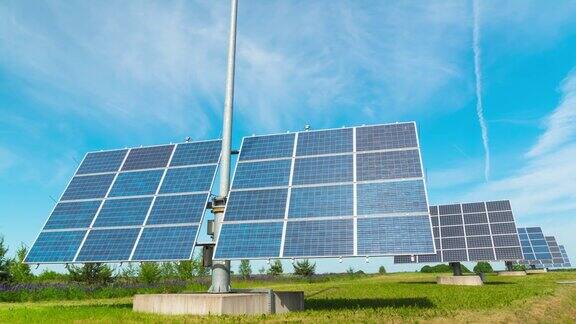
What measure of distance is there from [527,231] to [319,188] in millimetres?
68703

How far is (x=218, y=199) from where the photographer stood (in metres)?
18.8

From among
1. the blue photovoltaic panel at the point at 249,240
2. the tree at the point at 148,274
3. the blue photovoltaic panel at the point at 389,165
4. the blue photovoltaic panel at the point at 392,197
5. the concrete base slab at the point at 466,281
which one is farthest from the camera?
the tree at the point at 148,274

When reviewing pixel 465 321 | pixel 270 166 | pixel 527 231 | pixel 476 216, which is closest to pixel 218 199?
pixel 270 166

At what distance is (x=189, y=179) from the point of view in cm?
1995

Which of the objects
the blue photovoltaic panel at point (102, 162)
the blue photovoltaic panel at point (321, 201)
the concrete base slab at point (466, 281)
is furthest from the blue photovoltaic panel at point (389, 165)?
the concrete base slab at point (466, 281)

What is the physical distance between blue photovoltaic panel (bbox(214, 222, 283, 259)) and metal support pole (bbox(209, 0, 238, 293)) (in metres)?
1.11

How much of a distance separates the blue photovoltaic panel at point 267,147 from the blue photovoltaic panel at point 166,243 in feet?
15.8

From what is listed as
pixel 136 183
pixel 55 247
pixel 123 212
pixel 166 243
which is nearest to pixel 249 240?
pixel 166 243

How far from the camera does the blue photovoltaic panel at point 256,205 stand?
1730 centimetres

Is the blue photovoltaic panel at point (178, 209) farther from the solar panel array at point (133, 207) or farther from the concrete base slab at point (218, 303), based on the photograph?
the concrete base slab at point (218, 303)

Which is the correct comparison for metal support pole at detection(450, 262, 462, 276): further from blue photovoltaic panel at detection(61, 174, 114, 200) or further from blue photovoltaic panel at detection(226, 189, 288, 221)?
blue photovoltaic panel at detection(61, 174, 114, 200)

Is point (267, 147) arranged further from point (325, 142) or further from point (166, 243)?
point (166, 243)

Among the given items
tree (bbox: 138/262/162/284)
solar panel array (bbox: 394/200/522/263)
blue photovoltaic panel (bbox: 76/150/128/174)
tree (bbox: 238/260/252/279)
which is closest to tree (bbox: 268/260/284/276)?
tree (bbox: 238/260/252/279)

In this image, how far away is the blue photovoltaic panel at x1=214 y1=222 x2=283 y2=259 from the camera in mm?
15828
